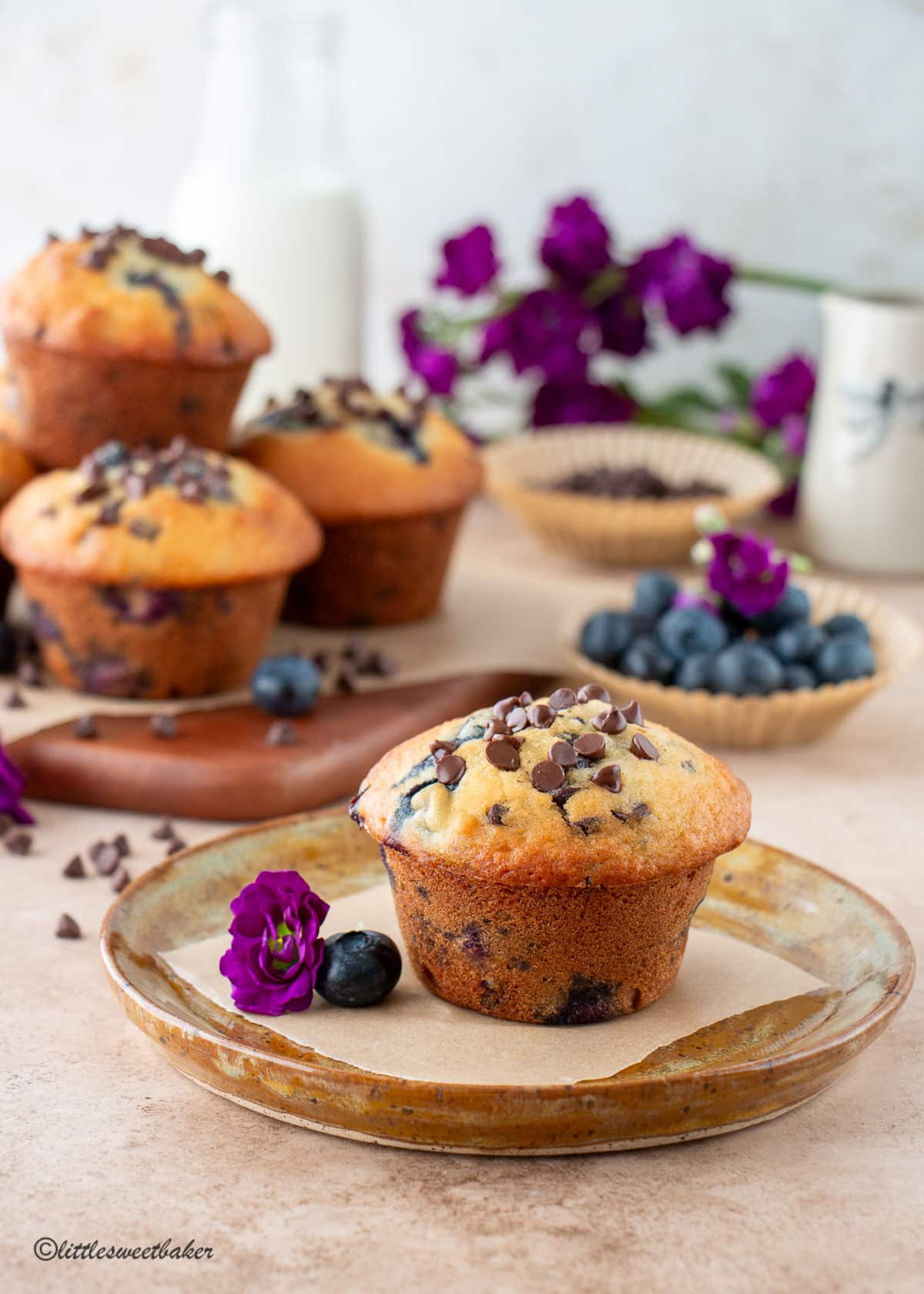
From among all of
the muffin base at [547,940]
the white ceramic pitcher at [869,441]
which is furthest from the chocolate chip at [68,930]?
the white ceramic pitcher at [869,441]

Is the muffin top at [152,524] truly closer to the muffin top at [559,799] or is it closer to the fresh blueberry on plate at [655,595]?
the fresh blueberry on plate at [655,595]

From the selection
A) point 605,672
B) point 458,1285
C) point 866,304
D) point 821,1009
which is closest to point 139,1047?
point 458,1285

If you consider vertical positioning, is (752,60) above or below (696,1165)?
above

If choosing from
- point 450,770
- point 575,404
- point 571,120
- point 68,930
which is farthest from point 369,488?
point 571,120

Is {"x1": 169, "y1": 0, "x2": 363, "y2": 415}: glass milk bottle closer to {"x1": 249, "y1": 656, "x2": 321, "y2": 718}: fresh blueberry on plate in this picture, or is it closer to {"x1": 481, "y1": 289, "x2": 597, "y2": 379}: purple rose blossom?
{"x1": 481, "y1": 289, "x2": 597, "y2": 379}: purple rose blossom

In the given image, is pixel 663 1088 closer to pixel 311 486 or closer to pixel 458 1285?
pixel 458 1285

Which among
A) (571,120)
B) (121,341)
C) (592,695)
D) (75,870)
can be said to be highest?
(571,120)

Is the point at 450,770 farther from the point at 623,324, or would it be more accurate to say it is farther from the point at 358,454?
the point at 623,324

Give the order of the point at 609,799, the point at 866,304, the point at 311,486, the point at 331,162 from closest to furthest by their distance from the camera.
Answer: the point at 609,799
the point at 311,486
the point at 866,304
the point at 331,162
